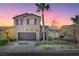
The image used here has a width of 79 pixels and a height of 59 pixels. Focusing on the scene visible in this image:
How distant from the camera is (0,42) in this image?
5.25 meters

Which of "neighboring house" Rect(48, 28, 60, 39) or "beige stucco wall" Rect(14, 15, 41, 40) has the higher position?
"beige stucco wall" Rect(14, 15, 41, 40)

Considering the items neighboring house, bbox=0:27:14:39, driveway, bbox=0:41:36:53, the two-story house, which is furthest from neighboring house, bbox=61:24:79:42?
neighboring house, bbox=0:27:14:39

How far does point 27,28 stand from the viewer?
17.4ft

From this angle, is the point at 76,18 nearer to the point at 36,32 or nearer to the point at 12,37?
the point at 36,32

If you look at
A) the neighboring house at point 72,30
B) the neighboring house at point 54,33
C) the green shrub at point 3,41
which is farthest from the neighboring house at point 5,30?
the neighboring house at point 72,30

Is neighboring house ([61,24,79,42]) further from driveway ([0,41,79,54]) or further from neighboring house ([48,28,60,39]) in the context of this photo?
driveway ([0,41,79,54])

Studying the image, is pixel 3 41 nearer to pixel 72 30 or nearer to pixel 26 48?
pixel 26 48

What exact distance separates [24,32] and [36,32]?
0.16 metres

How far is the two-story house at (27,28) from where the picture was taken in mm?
5293

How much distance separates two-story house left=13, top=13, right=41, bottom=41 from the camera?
5.29 metres

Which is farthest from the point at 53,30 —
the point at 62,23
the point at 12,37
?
the point at 12,37

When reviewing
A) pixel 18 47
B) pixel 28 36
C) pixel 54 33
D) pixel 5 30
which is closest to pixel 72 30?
pixel 54 33

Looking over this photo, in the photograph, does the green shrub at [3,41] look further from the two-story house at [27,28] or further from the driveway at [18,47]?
the two-story house at [27,28]

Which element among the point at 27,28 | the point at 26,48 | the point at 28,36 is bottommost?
the point at 26,48
